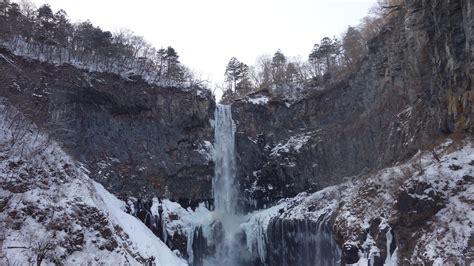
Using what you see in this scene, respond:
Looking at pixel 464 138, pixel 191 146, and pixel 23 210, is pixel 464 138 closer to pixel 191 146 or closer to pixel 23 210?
pixel 23 210

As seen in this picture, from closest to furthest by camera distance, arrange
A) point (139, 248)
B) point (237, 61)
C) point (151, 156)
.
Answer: point (139, 248) < point (151, 156) < point (237, 61)

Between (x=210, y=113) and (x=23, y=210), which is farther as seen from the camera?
(x=210, y=113)

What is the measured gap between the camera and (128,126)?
32.8 meters

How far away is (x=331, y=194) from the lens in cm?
3008

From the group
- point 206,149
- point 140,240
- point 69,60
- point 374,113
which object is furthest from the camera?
point 206,149

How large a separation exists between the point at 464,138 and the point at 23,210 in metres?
17.8

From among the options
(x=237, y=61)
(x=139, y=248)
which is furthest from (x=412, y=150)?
(x=237, y=61)

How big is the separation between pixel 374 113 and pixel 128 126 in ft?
62.0

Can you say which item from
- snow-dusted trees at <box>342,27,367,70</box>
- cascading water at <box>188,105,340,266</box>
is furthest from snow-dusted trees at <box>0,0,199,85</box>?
snow-dusted trees at <box>342,27,367,70</box>

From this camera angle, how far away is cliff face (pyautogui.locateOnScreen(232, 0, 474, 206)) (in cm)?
1973

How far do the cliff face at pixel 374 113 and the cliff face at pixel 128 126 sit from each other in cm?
429

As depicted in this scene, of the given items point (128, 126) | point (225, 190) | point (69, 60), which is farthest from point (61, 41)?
point (225, 190)

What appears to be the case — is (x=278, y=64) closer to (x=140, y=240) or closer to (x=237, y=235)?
(x=237, y=235)

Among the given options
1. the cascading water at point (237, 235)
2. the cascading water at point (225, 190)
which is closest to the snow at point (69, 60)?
the cascading water at point (225, 190)
